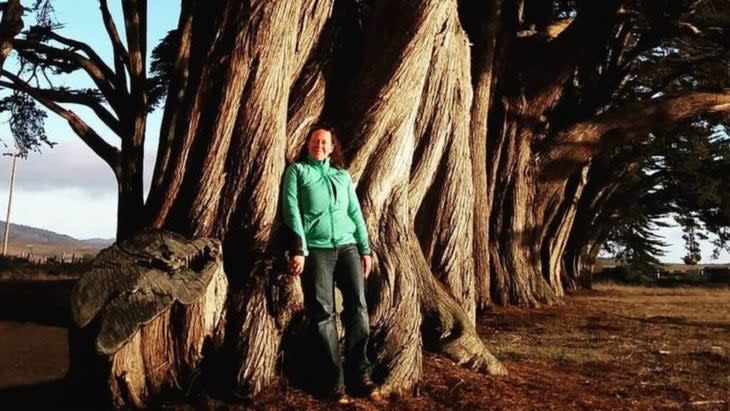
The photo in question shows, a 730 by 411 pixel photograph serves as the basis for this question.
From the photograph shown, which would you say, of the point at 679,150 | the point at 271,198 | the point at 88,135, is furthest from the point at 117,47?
the point at 679,150

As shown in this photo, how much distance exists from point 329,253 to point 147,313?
1.23m

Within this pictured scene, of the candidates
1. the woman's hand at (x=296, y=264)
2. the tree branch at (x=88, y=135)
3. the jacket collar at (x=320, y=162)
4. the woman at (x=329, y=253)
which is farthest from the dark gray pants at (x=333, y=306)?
the tree branch at (x=88, y=135)

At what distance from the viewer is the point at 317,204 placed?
471 centimetres

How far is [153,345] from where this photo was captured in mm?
4457

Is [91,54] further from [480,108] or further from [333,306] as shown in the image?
[333,306]

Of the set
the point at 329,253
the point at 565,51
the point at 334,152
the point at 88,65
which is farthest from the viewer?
the point at 88,65

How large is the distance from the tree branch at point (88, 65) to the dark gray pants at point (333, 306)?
28.1 ft

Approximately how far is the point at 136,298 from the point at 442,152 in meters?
3.30

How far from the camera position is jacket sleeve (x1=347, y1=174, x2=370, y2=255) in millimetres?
4930

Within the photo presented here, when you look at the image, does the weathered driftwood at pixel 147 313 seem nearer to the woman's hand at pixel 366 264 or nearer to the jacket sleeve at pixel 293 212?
the jacket sleeve at pixel 293 212

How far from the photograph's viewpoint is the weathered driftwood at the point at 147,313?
13.3 feet

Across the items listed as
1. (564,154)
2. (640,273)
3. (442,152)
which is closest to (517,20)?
(564,154)

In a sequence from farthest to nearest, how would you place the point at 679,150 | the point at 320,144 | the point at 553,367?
the point at 679,150 < the point at 553,367 < the point at 320,144

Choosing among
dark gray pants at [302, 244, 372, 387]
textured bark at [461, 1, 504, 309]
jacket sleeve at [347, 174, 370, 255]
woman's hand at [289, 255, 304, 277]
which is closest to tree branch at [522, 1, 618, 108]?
textured bark at [461, 1, 504, 309]
